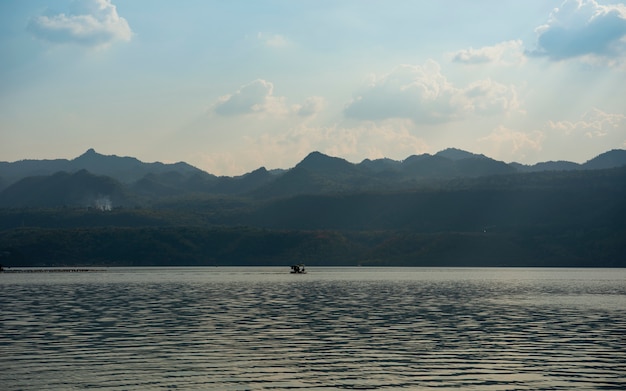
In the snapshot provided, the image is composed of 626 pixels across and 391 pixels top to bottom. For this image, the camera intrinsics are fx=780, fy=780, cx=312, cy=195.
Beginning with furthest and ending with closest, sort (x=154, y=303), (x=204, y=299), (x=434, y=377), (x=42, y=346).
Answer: (x=204, y=299) < (x=154, y=303) < (x=42, y=346) < (x=434, y=377)

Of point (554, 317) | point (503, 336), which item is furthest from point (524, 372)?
point (554, 317)

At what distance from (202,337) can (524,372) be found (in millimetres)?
33777

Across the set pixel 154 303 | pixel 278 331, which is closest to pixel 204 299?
pixel 154 303

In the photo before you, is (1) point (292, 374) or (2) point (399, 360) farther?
(2) point (399, 360)

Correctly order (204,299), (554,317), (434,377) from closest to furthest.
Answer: (434,377)
(554,317)
(204,299)

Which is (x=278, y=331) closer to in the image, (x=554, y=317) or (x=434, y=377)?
(x=434, y=377)

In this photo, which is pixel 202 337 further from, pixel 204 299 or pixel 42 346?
pixel 204 299

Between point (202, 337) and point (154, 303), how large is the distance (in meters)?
55.6

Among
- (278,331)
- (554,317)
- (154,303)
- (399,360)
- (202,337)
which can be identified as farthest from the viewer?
(154,303)

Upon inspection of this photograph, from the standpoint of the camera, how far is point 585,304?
132 metres

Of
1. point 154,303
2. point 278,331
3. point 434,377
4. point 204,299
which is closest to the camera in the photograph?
point 434,377

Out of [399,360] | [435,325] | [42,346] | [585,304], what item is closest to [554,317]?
[435,325]

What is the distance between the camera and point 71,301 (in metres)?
136

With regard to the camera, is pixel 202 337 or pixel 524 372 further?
pixel 202 337
